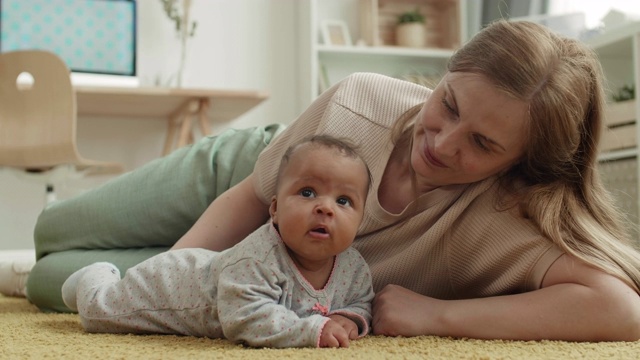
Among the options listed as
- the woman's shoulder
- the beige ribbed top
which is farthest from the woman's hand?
the woman's shoulder

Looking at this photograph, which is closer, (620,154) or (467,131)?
(467,131)

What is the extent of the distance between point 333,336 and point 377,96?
51 cm

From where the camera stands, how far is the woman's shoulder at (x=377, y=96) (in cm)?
127

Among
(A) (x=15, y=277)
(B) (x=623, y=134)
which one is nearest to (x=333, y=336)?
(A) (x=15, y=277)

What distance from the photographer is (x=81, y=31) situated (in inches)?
133

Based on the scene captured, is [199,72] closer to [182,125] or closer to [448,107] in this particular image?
[182,125]

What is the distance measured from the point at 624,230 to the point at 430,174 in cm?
36

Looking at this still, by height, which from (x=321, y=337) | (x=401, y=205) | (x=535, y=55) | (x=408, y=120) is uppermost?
(x=535, y=55)

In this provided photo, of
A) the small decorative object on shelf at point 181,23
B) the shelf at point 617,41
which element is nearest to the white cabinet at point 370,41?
the small decorative object on shelf at point 181,23

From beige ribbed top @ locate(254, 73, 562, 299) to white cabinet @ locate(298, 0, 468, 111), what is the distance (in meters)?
2.16

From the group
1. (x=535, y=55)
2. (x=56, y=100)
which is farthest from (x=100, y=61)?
(x=535, y=55)

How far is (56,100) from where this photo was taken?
2.77m

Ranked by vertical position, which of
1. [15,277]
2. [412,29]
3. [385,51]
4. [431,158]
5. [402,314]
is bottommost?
[15,277]

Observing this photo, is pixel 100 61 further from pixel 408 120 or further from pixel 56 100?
pixel 408 120
